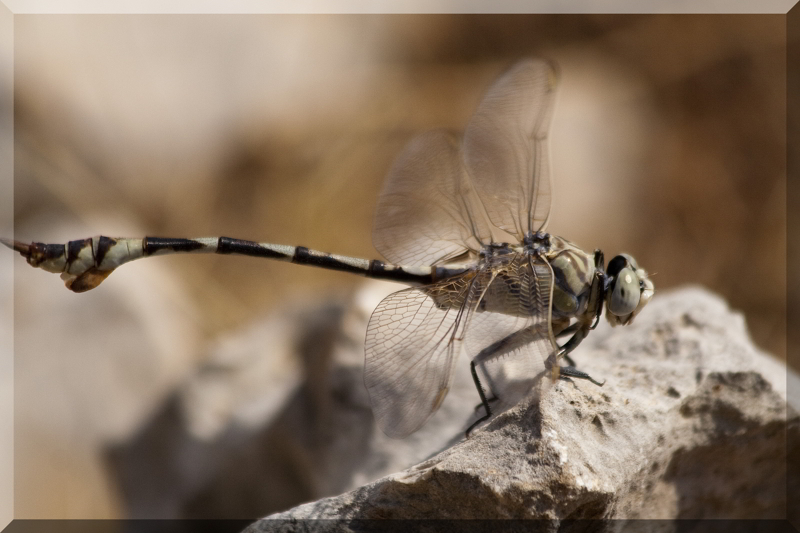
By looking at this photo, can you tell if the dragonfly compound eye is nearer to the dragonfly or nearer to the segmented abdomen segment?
the dragonfly

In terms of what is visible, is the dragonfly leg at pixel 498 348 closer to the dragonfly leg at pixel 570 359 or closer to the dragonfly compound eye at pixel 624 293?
the dragonfly leg at pixel 570 359

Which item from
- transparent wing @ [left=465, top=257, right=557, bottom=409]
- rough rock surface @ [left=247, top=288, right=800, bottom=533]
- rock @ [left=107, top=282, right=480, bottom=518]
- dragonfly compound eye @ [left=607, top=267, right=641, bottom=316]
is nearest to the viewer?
rough rock surface @ [left=247, top=288, right=800, bottom=533]

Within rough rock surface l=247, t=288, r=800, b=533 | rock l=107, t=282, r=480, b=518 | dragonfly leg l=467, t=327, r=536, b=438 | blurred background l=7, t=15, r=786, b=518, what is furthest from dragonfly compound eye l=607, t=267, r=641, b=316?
blurred background l=7, t=15, r=786, b=518

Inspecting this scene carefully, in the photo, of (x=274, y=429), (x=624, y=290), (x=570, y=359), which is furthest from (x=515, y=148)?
(x=274, y=429)

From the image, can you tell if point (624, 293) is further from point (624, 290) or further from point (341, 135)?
point (341, 135)

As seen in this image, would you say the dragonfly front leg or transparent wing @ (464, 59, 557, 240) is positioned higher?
transparent wing @ (464, 59, 557, 240)

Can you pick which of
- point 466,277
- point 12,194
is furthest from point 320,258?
point 12,194
